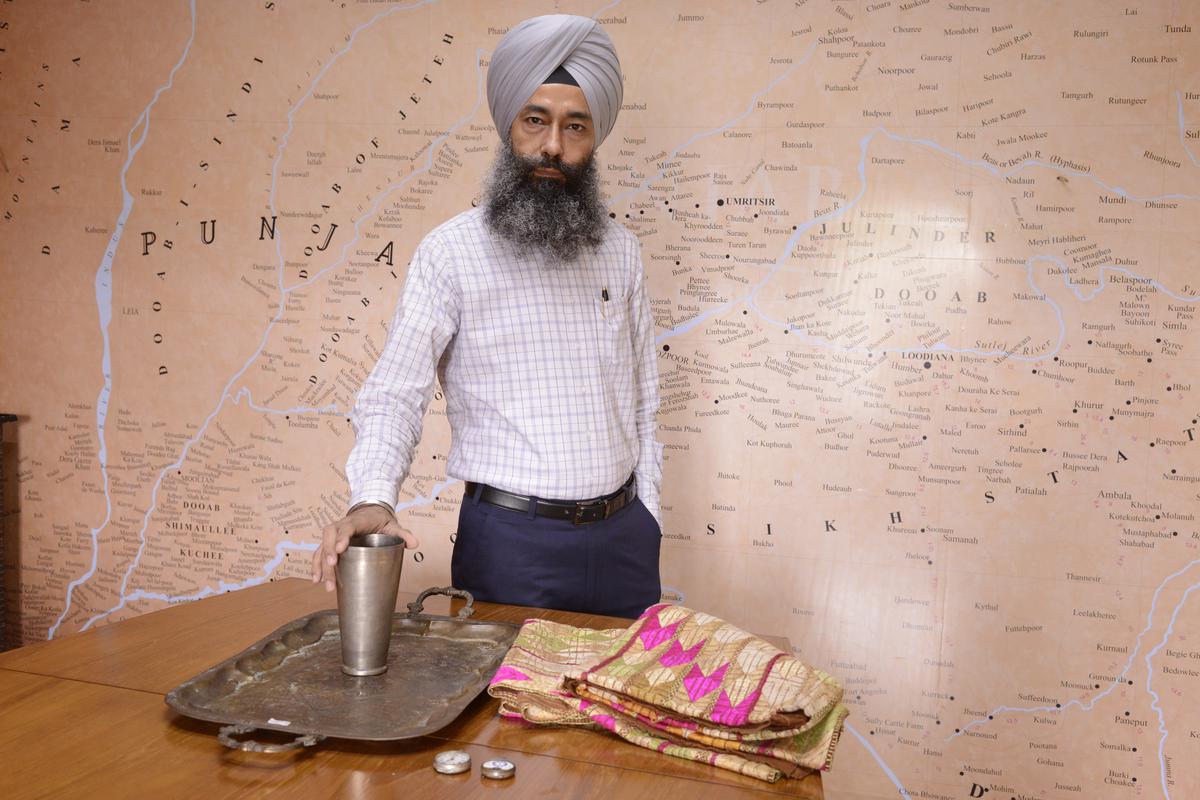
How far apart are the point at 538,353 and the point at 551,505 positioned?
313 millimetres

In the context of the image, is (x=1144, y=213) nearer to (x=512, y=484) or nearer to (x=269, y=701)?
(x=512, y=484)

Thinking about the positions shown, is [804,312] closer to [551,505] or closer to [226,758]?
[551,505]

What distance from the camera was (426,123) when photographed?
3088 millimetres

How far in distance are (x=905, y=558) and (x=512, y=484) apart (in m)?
1.42

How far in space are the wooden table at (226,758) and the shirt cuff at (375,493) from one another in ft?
1.05

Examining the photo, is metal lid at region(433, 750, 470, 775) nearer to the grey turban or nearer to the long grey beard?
the long grey beard

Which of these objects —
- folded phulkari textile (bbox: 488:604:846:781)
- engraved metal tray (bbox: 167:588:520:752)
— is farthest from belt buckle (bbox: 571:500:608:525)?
folded phulkari textile (bbox: 488:604:846:781)

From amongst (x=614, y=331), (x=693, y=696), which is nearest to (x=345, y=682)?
(x=693, y=696)

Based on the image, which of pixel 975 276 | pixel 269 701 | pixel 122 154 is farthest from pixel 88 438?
pixel 975 276

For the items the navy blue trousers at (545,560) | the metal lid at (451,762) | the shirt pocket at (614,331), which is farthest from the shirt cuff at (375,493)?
the shirt pocket at (614,331)

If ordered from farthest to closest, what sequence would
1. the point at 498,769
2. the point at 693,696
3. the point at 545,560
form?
the point at 545,560
the point at 693,696
the point at 498,769

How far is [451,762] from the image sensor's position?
1040 mm

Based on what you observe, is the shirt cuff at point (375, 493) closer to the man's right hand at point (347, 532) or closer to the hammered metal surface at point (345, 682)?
the man's right hand at point (347, 532)

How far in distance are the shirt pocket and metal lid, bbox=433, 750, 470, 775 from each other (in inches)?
43.5
